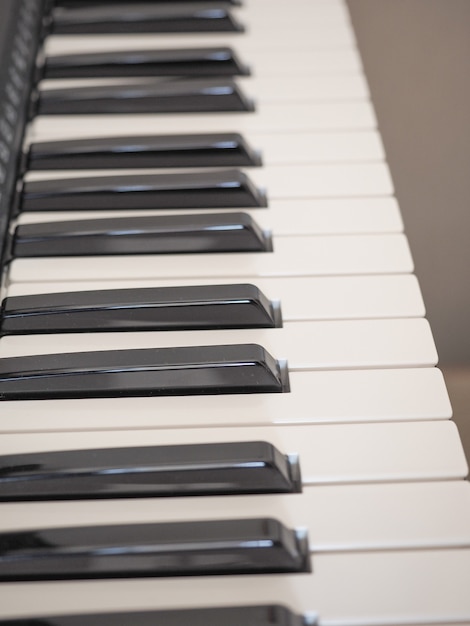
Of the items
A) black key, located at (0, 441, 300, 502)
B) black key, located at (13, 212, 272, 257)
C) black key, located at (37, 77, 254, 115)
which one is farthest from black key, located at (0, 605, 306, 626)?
black key, located at (37, 77, 254, 115)

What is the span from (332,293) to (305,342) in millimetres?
87

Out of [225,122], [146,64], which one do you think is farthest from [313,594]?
[146,64]

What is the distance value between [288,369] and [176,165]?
387 mm

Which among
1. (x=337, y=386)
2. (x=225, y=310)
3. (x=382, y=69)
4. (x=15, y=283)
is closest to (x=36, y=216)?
(x=15, y=283)

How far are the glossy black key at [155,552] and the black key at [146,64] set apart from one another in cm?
78

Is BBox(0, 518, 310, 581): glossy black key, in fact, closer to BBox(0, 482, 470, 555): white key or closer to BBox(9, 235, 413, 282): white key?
BBox(0, 482, 470, 555): white key

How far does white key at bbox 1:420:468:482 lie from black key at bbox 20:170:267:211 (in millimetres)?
356

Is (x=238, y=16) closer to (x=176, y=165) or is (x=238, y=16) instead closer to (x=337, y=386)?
(x=176, y=165)

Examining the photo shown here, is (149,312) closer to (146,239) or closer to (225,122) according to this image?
(146,239)

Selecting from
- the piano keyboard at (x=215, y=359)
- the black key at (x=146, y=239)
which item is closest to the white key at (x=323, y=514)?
the piano keyboard at (x=215, y=359)

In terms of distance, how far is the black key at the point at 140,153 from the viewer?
3.61 ft

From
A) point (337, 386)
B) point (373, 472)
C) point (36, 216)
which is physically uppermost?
point (36, 216)

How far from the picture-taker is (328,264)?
3.21 feet

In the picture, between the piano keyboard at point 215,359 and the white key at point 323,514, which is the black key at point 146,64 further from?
the white key at point 323,514
